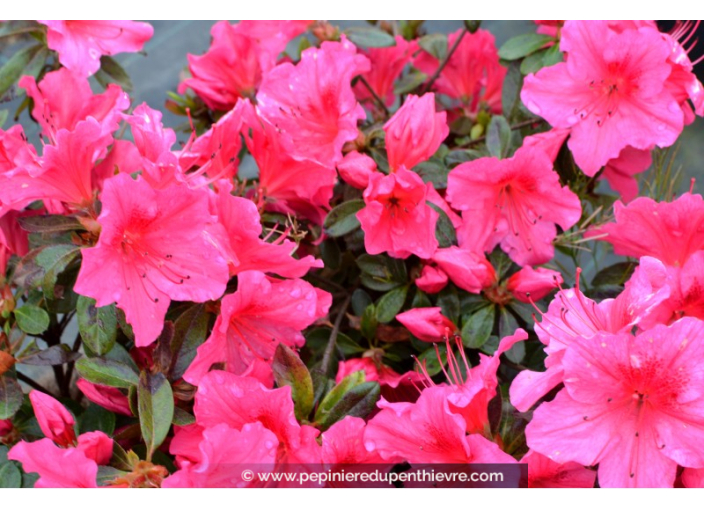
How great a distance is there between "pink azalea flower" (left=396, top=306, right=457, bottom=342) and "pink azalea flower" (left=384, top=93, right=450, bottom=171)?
17cm

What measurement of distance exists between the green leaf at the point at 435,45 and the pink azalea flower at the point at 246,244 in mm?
590

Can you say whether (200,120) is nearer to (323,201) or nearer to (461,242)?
(323,201)

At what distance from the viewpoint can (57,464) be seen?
799mm

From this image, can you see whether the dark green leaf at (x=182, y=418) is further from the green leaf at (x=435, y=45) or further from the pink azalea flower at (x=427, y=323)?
the green leaf at (x=435, y=45)

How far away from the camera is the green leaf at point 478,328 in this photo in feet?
3.26

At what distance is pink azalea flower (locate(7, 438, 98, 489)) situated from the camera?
784 mm

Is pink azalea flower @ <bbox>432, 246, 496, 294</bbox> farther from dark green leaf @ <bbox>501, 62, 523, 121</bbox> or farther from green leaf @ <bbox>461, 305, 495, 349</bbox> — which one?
dark green leaf @ <bbox>501, 62, 523, 121</bbox>

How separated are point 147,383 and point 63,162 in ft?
0.79

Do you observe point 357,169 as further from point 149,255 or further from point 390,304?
point 149,255

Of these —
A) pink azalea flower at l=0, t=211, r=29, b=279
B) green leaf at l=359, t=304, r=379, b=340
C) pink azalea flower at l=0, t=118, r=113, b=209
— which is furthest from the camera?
green leaf at l=359, t=304, r=379, b=340

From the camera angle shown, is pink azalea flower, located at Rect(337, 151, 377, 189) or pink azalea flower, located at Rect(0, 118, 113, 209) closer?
pink azalea flower, located at Rect(0, 118, 113, 209)

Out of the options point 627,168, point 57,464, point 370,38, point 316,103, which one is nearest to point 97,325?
point 57,464

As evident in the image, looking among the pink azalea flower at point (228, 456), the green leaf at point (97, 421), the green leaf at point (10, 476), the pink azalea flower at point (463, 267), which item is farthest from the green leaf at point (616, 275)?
the green leaf at point (10, 476)

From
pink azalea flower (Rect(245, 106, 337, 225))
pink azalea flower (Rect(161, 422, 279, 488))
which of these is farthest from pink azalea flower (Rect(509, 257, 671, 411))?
pink azalea flower (Rect(245, 106, 337, 225))
